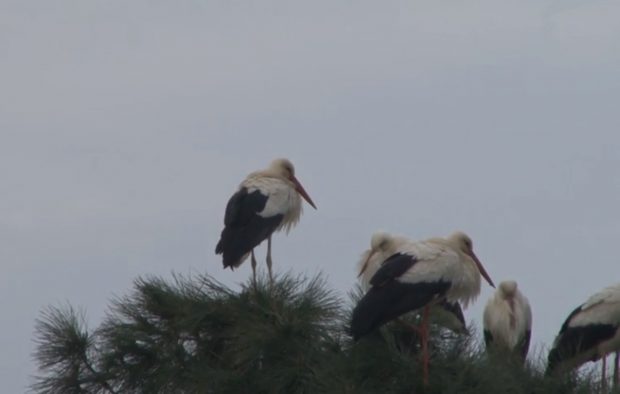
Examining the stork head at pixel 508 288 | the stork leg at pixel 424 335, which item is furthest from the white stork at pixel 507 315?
the stork leg at pixel 424 335

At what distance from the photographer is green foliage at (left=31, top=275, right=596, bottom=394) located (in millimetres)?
12016

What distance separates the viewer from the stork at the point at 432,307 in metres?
13.6

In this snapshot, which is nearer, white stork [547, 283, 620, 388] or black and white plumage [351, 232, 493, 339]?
black and white plumage [351, 232, 493, 339]

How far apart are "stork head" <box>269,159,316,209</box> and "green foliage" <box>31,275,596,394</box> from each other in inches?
155

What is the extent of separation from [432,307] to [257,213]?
283cm

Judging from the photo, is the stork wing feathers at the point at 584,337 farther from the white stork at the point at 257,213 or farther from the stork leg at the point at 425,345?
the white stork at the point at 257,213

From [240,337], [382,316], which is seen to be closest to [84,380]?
[240,337]

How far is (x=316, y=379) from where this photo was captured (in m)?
11.8

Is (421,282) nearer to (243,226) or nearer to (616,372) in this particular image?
(616,372)

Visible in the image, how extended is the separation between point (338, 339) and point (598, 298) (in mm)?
3328

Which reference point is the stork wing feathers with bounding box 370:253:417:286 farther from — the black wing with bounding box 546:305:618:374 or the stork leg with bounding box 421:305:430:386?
the black wing with bounding box 546:305:618:374

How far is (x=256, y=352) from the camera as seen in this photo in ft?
40.3

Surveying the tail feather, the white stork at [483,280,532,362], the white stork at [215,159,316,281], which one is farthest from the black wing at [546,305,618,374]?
the white stork at [215,159,316,281]

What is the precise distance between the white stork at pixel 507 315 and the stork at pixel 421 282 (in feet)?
4.76
